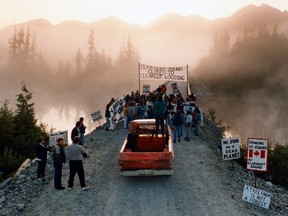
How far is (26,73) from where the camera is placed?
171625mm

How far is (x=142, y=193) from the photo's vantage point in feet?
44.8

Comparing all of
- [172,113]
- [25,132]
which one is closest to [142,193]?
[172,113]

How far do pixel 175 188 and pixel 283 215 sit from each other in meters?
3.92

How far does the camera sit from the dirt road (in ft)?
41.0

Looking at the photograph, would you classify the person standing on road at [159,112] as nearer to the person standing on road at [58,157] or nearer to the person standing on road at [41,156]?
the person standing on road at [58,157]

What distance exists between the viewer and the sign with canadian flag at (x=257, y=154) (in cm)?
1429

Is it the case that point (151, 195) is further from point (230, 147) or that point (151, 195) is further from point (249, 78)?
point (249, 78)

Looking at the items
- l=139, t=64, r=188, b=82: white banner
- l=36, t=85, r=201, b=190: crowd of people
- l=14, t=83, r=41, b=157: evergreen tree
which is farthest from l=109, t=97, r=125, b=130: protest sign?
l=14, t=83, r=41, b=157: evergreen tree

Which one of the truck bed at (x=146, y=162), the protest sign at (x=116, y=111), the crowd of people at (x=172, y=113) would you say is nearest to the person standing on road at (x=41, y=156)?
the truck bed at (x=146, y=162)

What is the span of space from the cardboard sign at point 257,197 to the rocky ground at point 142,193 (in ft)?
0.58

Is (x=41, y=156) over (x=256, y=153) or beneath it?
beneath

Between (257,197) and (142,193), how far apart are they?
13.3 ft

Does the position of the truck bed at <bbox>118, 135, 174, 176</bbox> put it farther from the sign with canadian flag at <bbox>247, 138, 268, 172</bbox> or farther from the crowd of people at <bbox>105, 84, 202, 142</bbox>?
the crowd of people at <bbox>105, 84, 202, 142</bbox>

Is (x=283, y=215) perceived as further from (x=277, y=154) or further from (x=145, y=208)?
(x=277, y=154)
